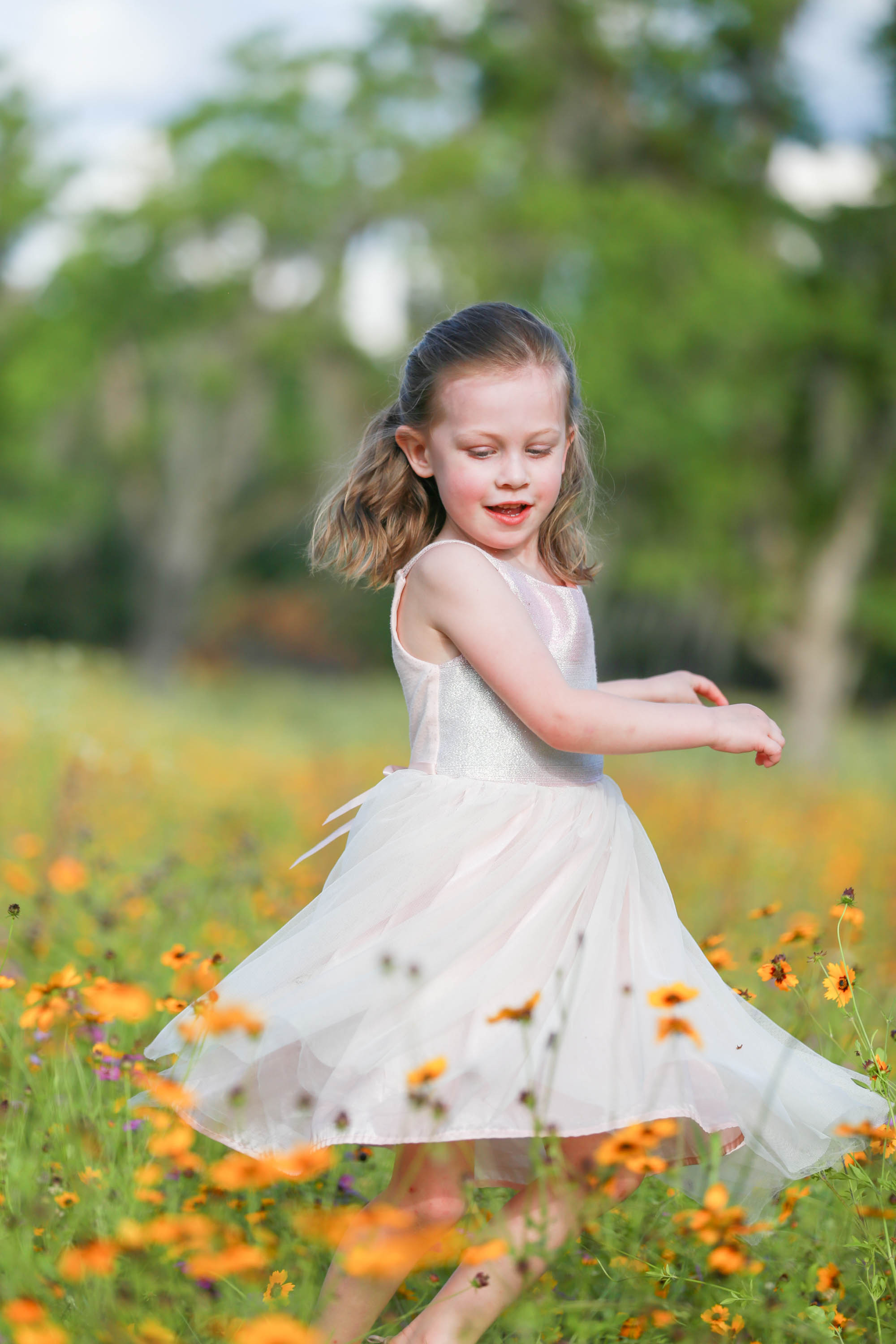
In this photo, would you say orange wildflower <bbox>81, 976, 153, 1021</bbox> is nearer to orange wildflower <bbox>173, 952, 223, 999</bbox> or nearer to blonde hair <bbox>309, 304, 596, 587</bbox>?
orange wildflower <bbox>173, 952, 223, 999</bbox>

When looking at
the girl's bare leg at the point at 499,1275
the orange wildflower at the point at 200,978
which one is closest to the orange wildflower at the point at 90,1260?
the orange wildflower at the point at 200,978

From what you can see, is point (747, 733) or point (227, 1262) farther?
point (747, 733)

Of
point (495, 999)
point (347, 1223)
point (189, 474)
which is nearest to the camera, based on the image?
point (347, 1223)

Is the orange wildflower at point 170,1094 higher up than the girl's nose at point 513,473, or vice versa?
the girl's nose at point 513,473

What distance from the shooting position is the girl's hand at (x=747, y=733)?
1.78 metres

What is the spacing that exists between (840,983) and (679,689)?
65 cm

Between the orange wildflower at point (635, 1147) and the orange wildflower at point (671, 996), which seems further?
the orange wildflower at point (671, 996)

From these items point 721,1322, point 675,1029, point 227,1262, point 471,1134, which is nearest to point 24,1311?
point 227,1262

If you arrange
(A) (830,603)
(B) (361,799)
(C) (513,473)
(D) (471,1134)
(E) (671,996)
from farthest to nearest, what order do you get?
(A) (830,603)
(B) (361,799)
(C) (513,473)
(D) (471,1134)
(E) (671,996)

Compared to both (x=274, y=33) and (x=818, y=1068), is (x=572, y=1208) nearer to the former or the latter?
(x=818, y=1068)

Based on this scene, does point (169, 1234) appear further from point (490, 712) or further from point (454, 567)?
point (454, 567)

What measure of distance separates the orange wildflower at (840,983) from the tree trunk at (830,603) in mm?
10528

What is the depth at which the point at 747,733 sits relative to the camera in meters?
1.79

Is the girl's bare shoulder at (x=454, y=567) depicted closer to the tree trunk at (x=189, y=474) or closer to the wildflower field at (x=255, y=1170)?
the wildflower field at (x=255, y=1170)
